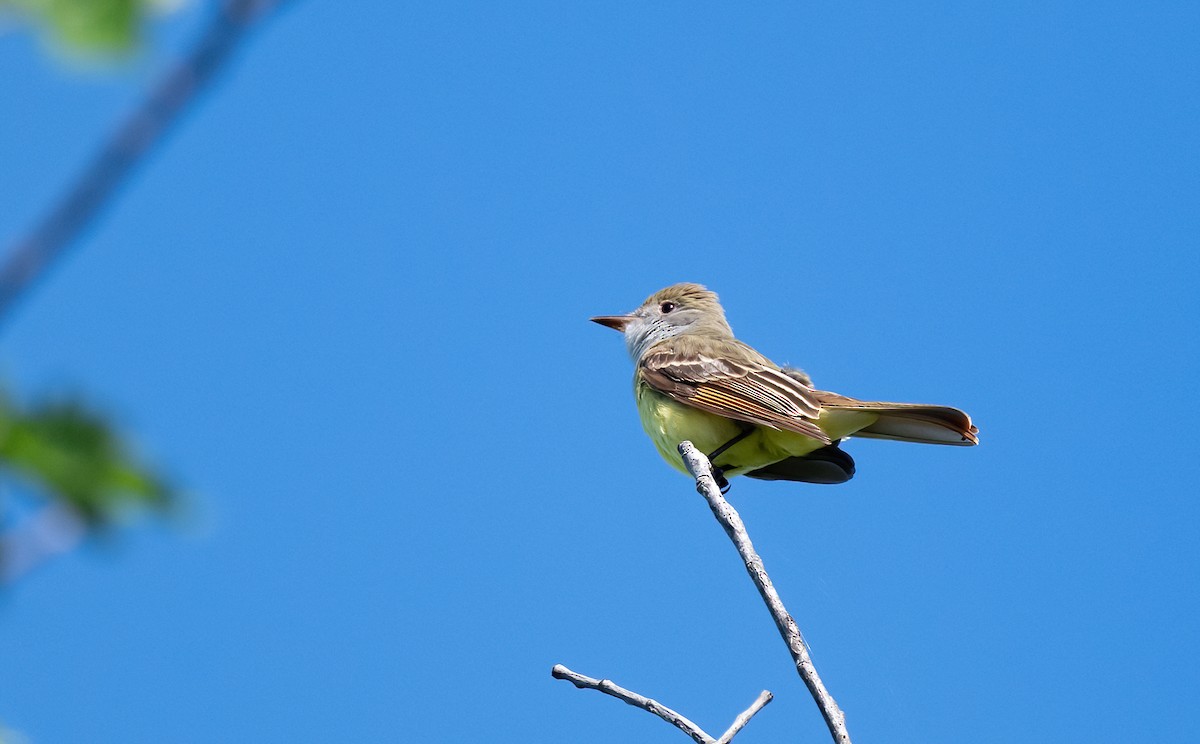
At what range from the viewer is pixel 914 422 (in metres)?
7.36

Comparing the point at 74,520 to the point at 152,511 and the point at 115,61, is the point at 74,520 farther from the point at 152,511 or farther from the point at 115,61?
the point at 115,61

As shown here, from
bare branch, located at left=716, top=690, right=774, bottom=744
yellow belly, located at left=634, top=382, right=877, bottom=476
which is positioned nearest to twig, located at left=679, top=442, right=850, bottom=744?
bare branch, located at left=716, top=690, right=774, bottom=744

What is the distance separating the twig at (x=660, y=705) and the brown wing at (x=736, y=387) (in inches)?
136

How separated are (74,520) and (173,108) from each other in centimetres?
53

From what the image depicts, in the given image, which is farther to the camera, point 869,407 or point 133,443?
point 869,407

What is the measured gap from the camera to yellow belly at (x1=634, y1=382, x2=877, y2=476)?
795cm

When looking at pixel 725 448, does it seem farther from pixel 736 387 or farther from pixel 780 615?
pixel 780 615

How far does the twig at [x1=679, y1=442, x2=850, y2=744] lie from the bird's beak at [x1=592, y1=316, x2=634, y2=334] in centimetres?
526

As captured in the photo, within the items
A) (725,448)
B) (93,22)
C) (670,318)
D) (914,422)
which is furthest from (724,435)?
(93,22)

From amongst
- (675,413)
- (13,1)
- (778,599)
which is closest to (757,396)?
(675,413)

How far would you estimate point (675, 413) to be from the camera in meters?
8.27

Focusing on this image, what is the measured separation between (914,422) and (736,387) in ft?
4.42

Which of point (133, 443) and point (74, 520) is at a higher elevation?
point (133, 443)

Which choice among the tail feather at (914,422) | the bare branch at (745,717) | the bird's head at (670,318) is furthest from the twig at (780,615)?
the bird's head at (670,318)
